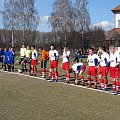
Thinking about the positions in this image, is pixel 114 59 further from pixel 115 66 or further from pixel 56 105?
pixel 56 105

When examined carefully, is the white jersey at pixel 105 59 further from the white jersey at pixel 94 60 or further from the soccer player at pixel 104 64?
A: the white jersey at pixel 94 60

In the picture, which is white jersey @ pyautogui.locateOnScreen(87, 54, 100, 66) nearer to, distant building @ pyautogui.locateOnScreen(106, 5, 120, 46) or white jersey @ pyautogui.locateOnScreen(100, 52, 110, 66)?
white jersey @ pyautogui.locateOnScreen(100, 52, 110, 66)

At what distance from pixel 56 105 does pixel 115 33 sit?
59.4 m

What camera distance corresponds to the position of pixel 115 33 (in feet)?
226

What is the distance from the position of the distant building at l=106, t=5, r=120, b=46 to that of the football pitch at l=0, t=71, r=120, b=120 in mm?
48078

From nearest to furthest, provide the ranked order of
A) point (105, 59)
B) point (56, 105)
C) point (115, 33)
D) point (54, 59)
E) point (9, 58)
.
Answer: point (56, 105) → point (105, 59) → point (54, 59) → point (9, 58) → point (115, 33)

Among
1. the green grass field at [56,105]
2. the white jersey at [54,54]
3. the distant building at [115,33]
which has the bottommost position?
the green grass field at [56,105]

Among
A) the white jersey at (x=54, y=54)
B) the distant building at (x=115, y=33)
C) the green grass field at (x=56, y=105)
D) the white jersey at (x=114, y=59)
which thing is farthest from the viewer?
the distant building at (x=115, y=33)

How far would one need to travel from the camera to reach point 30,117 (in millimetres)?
9008

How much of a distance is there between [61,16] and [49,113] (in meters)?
65.3

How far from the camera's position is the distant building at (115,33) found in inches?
2618

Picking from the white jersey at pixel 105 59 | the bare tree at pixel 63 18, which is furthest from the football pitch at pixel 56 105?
the bare tree at pixel 63 18

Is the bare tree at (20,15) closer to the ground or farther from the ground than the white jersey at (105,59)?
farther from the ground

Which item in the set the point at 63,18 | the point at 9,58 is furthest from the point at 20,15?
the point at 9,58
